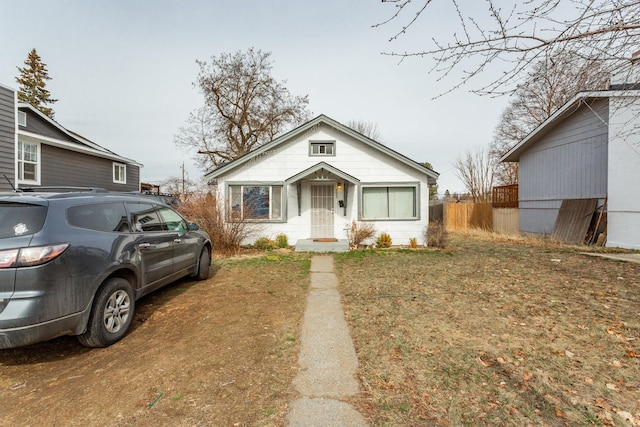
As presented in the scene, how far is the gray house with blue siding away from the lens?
1010 cm

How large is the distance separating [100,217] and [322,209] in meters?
8.89

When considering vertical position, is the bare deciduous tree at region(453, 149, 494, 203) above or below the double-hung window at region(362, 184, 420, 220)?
above

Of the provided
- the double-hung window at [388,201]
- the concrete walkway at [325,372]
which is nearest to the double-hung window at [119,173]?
the double-hung window at [388,201]

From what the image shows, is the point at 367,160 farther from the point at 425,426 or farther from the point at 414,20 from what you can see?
the point at 425,426

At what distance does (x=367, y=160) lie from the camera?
38.5ft

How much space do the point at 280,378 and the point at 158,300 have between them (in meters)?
3.35

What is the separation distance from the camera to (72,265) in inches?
114

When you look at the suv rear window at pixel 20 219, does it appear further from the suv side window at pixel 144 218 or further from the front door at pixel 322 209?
the front door at pixel 322 209

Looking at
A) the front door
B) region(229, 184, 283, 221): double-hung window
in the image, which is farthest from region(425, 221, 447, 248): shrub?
region(229, 184, 283, 221): double-hung window

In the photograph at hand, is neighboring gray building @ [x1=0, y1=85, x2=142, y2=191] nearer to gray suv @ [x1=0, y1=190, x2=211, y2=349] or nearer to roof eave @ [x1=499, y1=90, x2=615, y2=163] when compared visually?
gray suv @ [x1=0, y1=190, x2=211, y2=349]

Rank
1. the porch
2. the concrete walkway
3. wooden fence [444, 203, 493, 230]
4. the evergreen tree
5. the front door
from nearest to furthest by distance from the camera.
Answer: the concrete walkway
the porch
the front door
wooden fence [444, 203, 493, 230]
the evergreen tree

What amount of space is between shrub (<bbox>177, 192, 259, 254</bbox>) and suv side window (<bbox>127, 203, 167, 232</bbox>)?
5054mm

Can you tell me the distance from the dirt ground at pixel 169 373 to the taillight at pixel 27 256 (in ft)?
3.65

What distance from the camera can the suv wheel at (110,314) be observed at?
10.4 feet
